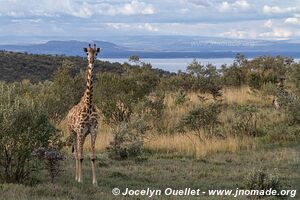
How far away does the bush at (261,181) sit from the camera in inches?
414

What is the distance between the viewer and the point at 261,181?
34.7 ft

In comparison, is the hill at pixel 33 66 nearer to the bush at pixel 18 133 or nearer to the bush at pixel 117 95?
the bush at pixel 117 95

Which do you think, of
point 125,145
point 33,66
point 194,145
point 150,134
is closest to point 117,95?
point 150,134

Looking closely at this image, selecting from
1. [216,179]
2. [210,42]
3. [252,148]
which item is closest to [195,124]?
[252,148]

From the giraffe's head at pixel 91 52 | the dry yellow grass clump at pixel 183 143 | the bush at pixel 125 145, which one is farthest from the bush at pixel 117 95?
the giraffe's head at pixel 91 52

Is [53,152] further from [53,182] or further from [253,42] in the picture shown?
[253,42]

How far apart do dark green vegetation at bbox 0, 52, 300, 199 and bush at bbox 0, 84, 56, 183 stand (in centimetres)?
2

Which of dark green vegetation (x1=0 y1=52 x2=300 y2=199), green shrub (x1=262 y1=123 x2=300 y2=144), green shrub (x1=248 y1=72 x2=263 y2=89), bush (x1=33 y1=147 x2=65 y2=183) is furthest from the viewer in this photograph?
green shrub (x1=248 y1=72 x2=263 y2=89)

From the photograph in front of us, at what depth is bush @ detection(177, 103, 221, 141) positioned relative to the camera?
18.2 metres

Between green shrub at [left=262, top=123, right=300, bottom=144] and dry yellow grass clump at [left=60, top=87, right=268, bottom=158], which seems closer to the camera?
dry yellow grass clump at [left=60, top=87, right=268, bottom=158]

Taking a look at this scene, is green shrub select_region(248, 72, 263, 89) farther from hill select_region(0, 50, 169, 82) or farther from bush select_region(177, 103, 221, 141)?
hill select_region(0, 50, 169, 82)

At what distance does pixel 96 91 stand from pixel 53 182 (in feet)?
36.6

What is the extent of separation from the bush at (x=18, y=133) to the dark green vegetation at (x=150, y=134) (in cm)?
2

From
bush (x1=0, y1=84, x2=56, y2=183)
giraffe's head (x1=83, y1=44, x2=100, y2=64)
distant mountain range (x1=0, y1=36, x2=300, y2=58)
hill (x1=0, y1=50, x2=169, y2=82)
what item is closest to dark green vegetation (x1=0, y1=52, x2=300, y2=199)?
bush (x1=0, y1=84, x2=56, y2=183)
